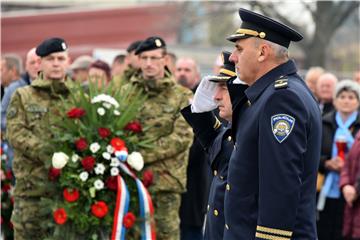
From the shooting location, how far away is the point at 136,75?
312 inches

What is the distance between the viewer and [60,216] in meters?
6.79

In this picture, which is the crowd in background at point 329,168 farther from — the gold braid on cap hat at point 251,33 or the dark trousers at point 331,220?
the gold braid on cap hat at point 251,33

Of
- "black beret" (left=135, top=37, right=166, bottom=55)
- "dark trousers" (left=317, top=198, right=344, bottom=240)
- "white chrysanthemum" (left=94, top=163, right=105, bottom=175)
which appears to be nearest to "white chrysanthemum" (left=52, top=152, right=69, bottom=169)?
"white chrysanthemum" (left=94, top=163, right=105, bottom=175)

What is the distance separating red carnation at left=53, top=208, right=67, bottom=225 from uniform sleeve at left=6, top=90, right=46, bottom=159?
0.55 metres

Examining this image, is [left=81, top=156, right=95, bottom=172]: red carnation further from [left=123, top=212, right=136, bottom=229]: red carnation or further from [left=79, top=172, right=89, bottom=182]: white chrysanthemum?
[left=123, top=212, right=136, bottom=229]: red carnation

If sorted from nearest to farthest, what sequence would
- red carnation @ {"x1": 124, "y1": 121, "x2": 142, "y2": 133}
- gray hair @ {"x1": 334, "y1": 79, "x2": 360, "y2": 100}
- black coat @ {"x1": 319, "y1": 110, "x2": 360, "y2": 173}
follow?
red carnation @ {"x1": 124, "y1": 121, "x2": 142, "y2": 133}, black coat @ {"x1": 319, "y1": 110, "x2": 360, "y2": 173}, gray hair @ {"x1": 334, "y1": 79, "x2": 360, "y2": 100}

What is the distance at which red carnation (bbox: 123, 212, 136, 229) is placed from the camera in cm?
697

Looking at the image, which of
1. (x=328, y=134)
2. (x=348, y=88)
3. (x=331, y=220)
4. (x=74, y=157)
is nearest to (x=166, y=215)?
(x=74, y=157)

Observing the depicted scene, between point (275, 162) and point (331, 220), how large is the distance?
5087 mm

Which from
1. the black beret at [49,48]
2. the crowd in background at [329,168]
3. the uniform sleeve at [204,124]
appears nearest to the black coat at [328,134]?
the crowd in background at [329,168]

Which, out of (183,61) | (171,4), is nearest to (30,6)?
(171,4)

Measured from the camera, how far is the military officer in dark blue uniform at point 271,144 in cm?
388

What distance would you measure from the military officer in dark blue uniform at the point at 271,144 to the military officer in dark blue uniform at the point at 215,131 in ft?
1.32

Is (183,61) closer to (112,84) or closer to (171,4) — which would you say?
(112,84)
